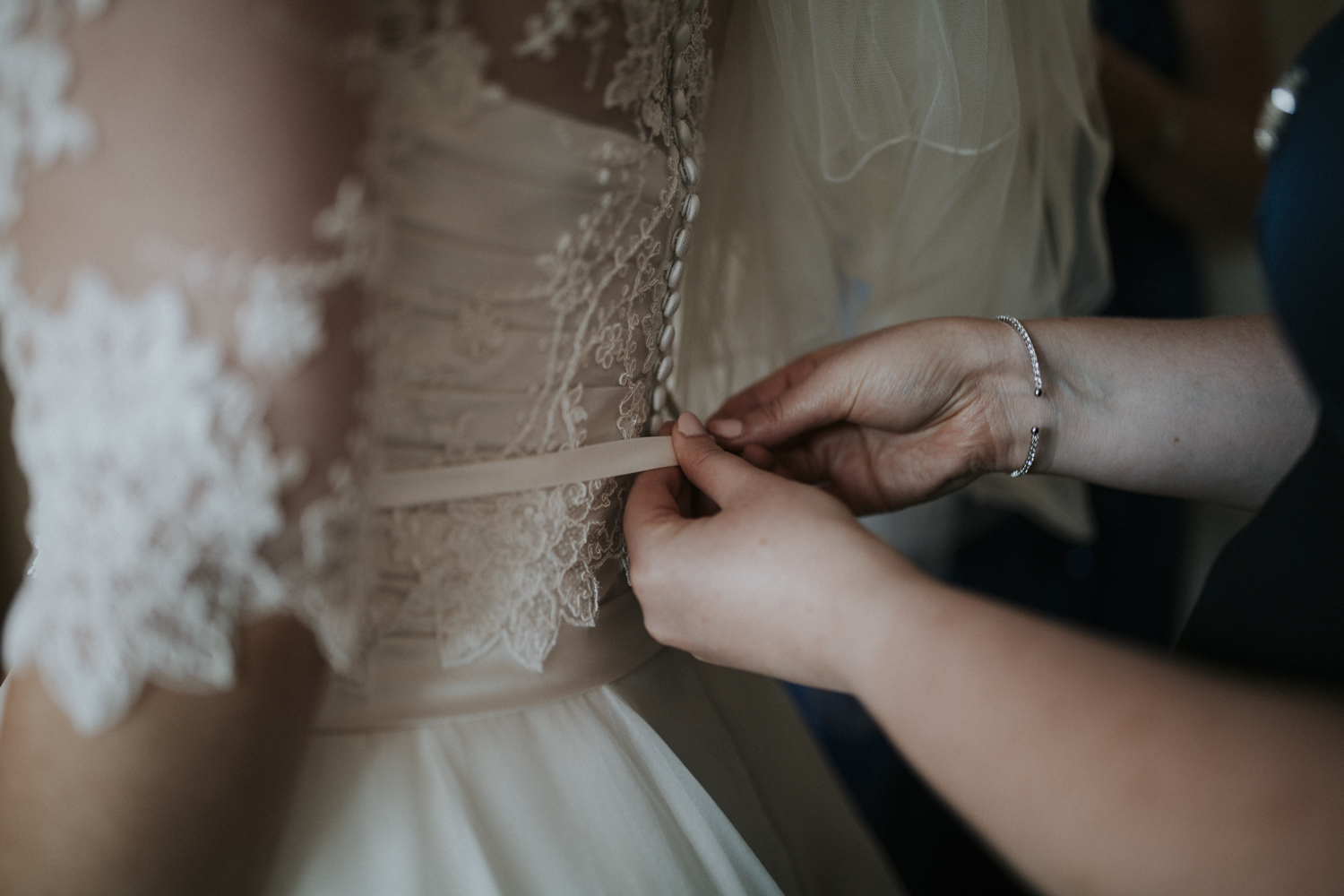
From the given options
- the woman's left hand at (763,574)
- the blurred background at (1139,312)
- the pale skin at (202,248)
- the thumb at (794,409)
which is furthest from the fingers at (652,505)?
the blurred background at (1139,312)

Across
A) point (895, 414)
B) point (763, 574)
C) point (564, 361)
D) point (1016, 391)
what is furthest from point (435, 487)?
point (1016, 391)

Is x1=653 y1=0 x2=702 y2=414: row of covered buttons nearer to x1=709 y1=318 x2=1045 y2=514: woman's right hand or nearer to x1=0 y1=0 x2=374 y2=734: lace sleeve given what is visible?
x1=709 y1=318 x2=1045 y2=514: woman's right hand

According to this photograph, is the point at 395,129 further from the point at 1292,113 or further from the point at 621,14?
the point at 1292,113

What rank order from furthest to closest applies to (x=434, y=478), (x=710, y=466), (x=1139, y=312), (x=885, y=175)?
(x=1139, y=312)
(x=885, y=175)
(x=710, y=466)
(x=434, y=478)

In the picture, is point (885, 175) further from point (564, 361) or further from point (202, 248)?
point (202, 248)

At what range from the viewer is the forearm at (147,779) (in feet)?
1.27

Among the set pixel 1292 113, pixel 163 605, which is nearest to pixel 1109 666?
pixel 1292 113

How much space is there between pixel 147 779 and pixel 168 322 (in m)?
0.23

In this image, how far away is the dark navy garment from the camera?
413 millimetres

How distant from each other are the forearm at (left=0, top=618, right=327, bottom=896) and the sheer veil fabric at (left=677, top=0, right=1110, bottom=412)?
21.3 inches

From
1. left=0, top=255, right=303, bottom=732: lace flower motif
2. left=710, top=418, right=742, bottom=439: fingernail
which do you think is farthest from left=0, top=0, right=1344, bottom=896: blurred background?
left=0, top=255, right=303, bottom=732: lace flower motif

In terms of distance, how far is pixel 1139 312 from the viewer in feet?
4.97

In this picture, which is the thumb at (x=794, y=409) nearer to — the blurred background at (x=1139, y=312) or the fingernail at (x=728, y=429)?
the fingernail at (x=728, y=429)

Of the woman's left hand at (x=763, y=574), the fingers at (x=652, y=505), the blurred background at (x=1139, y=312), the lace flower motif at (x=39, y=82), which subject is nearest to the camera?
the lace flower motif at (x=39, y=82)
